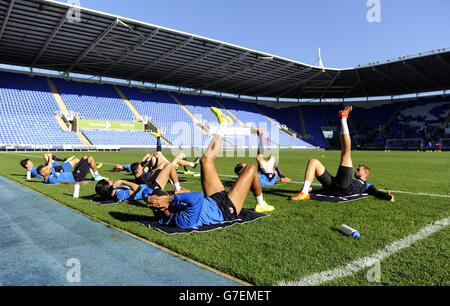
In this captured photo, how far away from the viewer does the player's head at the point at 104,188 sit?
5.97 metres

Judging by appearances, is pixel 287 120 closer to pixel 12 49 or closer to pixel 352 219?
pixel 12 49

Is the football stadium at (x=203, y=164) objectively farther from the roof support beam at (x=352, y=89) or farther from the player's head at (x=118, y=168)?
the roof support beam at (x=352, y=89)

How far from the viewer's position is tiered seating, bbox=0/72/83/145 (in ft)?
106

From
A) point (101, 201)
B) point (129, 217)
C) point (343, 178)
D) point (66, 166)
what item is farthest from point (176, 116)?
point (129, 217)

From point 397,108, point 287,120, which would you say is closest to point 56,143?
point 287,120

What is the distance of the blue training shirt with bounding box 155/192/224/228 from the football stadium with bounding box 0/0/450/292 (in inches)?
0.8

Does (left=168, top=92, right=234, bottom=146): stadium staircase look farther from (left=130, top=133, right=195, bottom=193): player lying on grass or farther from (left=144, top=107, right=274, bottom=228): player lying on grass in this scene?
(left=144, top=107, right=274, bottom=228): player lying on grass

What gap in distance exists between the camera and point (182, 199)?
3.81 metres

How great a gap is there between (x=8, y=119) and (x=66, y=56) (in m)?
9.88

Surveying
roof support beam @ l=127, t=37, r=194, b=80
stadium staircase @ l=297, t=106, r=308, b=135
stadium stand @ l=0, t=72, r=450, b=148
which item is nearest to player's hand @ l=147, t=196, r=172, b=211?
roof support beam @ l=127, t=37, r=194, b=80

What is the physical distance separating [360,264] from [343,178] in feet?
11.2

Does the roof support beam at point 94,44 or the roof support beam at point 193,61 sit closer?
the roof support beam at point 94,44

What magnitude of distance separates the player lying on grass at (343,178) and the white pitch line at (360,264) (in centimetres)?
214

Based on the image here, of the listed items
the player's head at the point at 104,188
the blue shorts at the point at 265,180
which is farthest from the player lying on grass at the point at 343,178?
the player's head at the point at 104,188
